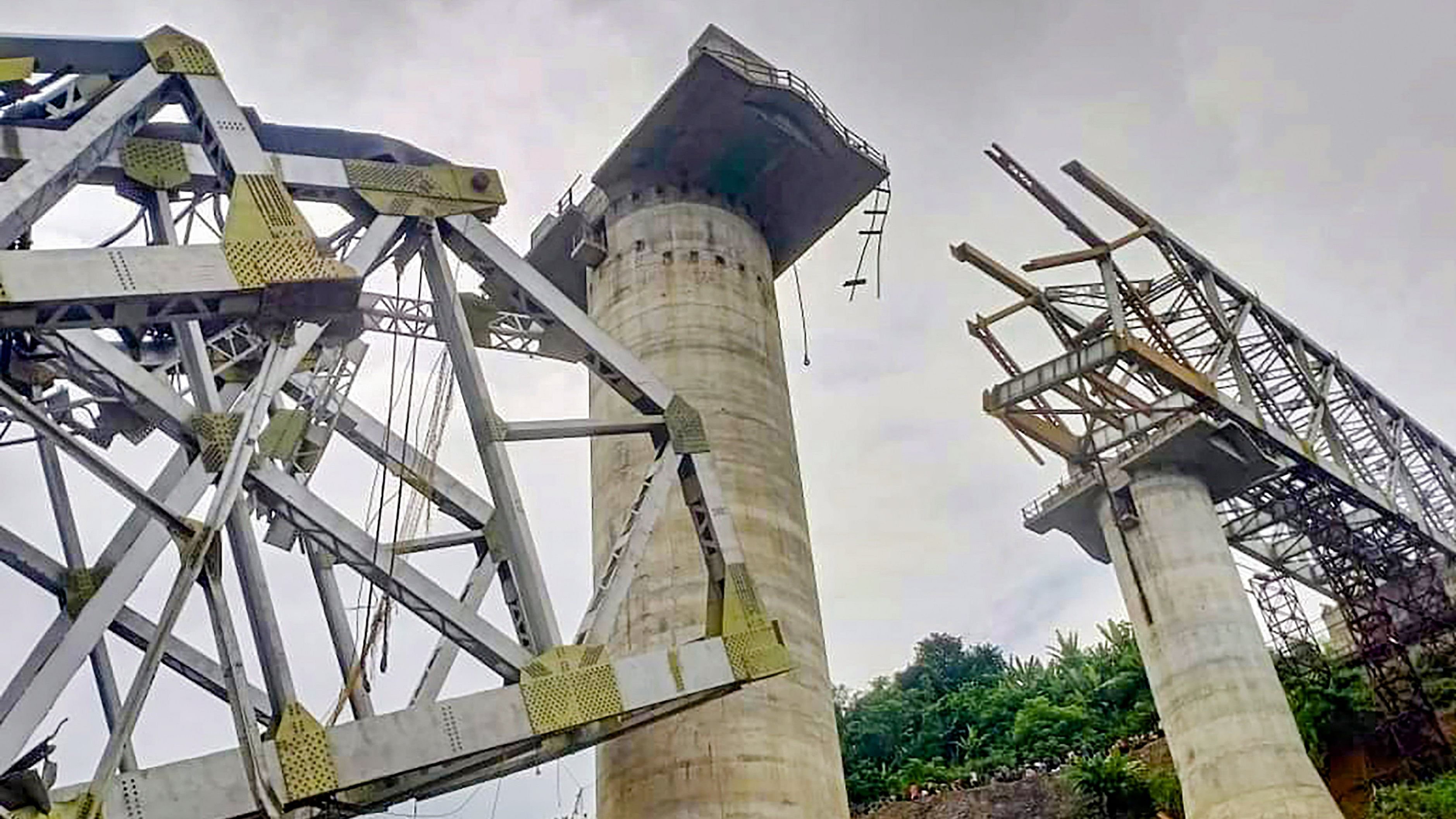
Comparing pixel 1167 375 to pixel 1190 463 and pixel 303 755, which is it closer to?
pixel 1190 463

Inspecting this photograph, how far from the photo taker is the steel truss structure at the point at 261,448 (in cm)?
837

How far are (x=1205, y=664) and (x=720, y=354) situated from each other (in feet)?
50.9

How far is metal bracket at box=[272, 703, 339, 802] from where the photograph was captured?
29.3ft

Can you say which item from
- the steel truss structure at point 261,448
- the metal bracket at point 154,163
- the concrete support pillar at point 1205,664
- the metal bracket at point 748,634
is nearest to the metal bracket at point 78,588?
the steel truss structure at point 261,448

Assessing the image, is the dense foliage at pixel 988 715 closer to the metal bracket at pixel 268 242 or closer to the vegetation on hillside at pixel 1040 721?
the vegetation on hillside at pixel 1040 721

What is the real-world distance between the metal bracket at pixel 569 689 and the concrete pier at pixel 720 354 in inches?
203

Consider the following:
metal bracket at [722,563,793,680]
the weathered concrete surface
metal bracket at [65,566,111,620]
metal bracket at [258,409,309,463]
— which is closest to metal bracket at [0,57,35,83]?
metal bracket at [65,566,111,620]

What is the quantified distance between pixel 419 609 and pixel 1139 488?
2387cm

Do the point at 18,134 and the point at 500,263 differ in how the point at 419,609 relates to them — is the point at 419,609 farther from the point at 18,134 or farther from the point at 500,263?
the point at 18,134

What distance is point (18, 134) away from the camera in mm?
9820

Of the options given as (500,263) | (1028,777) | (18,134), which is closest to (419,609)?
(500,263)

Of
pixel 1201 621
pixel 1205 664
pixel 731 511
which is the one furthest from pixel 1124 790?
pixel 731 511

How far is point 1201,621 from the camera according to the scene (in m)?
28.7

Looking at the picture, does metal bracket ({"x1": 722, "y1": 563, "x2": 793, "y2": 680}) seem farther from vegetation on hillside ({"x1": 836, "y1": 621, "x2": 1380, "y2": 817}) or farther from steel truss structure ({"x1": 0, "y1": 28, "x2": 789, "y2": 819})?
vegetation on hillside ({"x1": 836, "y1": 621, "x2": 1380, "y2": 817})
